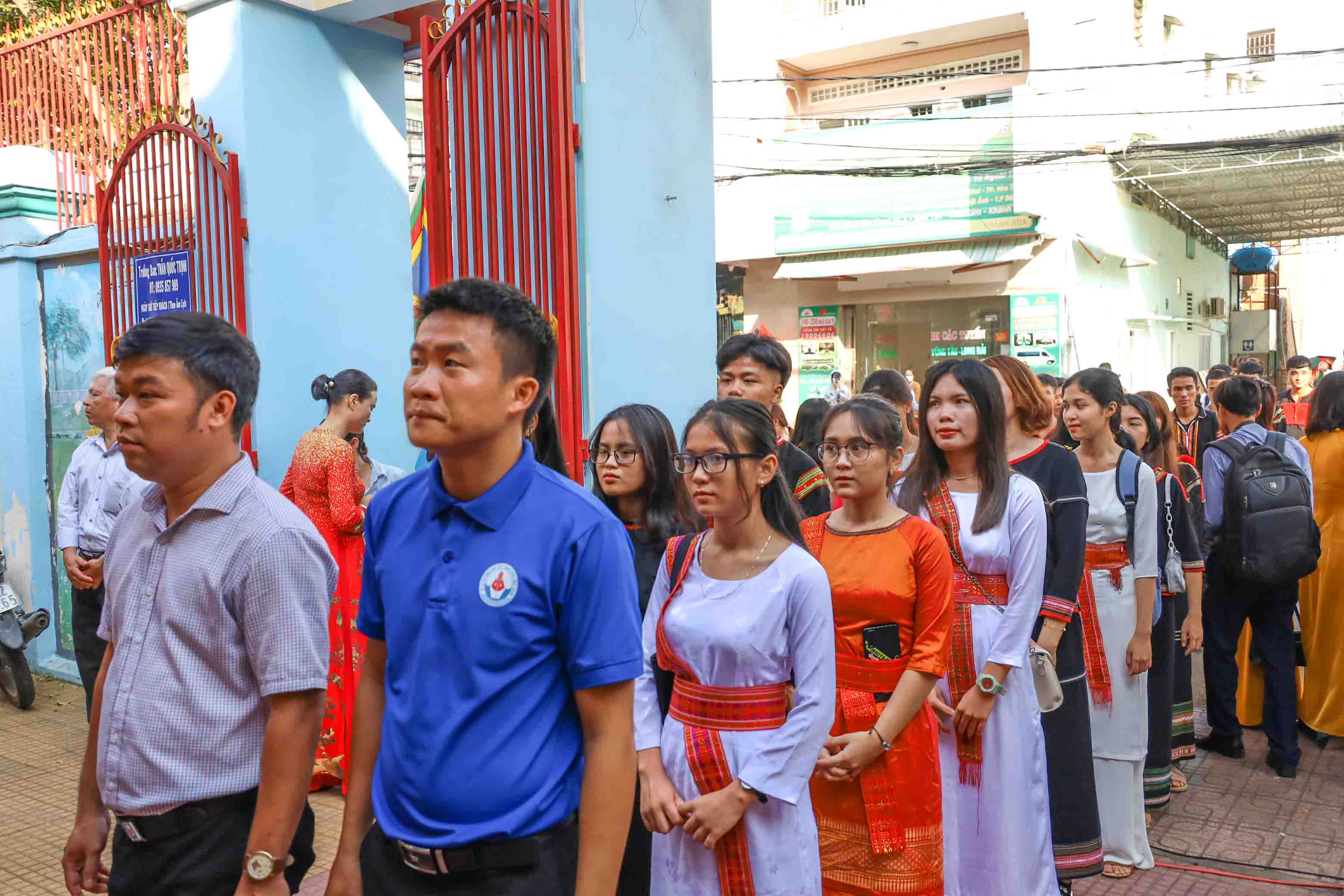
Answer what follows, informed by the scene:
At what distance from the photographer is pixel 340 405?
479 cm

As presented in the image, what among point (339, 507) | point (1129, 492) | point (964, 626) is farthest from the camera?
point (339, 507)

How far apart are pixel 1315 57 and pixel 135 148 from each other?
21.4 meters

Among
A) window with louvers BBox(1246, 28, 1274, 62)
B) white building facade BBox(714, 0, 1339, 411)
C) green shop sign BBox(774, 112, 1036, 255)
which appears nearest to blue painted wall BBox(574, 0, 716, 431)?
white building facade BBox(714, 0, 1339, 411)

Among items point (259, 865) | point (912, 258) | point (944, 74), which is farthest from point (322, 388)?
point (944, 74)

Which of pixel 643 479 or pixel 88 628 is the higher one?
pixel 643 479

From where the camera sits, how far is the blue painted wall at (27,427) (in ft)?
22.8

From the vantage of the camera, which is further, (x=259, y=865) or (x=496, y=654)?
(x=259, y=865)

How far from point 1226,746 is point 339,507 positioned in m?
4.58

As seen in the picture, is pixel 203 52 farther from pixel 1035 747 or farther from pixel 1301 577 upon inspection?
pixel 1301 577

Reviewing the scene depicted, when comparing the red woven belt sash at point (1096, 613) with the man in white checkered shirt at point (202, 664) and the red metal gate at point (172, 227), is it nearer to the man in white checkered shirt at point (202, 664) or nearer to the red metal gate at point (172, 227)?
the man in white checkered shirt at point (202, 664)

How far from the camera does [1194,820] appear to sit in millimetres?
4848

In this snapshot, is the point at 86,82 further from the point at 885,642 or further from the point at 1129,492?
the point at 1129,492

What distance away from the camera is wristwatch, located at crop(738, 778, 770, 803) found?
242cm

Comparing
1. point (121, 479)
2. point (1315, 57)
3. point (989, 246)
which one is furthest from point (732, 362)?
point (1315, 57)
